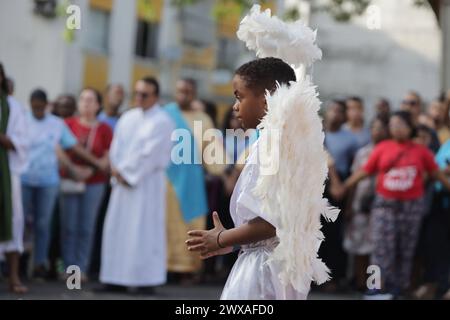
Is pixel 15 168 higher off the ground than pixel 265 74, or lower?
lower

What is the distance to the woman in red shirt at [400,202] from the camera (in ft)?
33.2

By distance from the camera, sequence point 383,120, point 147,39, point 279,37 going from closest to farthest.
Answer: point 279,37, point 383,120, point 147,39

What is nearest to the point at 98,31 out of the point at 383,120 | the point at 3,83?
the point at 383,120

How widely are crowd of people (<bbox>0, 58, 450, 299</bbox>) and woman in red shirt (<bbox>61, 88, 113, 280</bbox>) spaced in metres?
0.01

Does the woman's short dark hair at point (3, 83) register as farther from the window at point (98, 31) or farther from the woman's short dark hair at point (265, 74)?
the window at point (98, 31)

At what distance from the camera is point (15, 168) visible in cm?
950

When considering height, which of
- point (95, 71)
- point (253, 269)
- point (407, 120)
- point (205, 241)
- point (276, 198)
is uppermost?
point (95, 71)

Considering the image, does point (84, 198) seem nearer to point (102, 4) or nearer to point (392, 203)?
point (392, 203)

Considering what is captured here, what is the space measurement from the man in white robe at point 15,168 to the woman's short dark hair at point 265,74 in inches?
194

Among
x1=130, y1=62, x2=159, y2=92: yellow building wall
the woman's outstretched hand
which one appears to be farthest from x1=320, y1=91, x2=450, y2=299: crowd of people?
x1=130, y1=62, x2=159, y2=92: yellow building wall

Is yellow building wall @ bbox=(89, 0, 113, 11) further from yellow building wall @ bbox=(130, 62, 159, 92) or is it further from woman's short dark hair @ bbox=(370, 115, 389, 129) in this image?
woman's short dark hair @ bbox=(370, 115, 389, 129)

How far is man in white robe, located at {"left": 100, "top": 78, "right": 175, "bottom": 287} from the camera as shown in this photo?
10.1 meters

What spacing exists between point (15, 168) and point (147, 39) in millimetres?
21181
